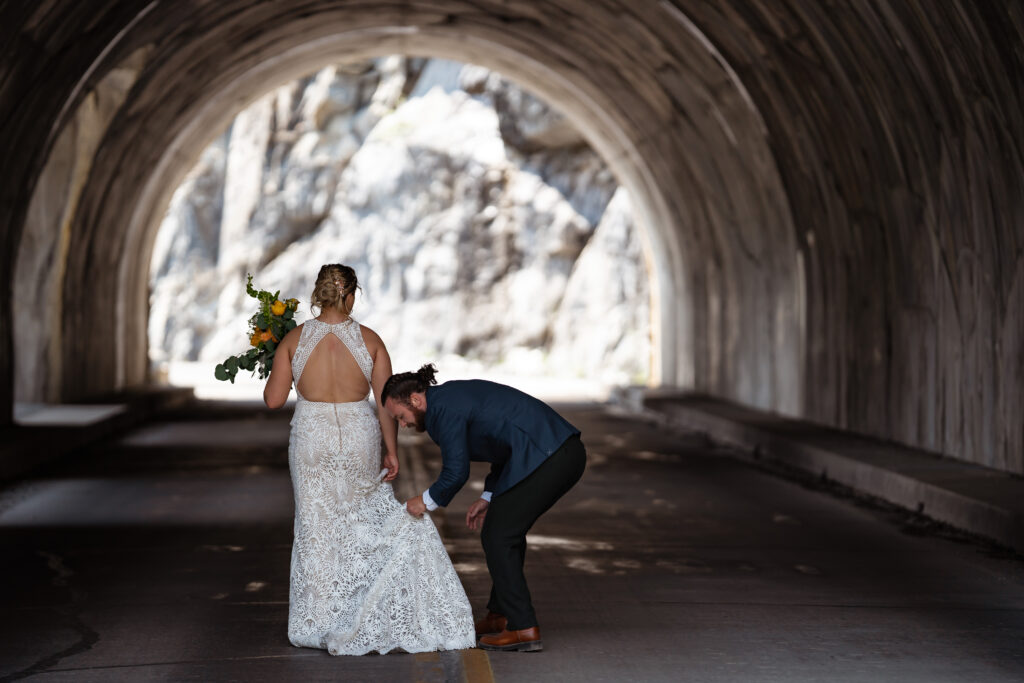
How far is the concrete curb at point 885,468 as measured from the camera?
429 inches

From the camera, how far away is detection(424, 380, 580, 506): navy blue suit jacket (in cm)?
679

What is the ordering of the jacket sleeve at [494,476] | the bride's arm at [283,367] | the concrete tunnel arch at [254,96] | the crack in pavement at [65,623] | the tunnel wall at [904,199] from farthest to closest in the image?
the concrete tunnel arch at [254,96] < the tunnel wall at [904,199] < the bride's arm at [283,367] < the jacket sleeve at [494,476] < the crack in pavement at [65,623]

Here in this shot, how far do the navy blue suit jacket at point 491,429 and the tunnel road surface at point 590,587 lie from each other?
2.87ft

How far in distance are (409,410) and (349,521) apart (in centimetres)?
75

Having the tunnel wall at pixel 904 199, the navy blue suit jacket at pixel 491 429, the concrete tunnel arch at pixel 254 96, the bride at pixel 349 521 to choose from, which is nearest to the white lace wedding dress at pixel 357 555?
the bride at pixel 349 521

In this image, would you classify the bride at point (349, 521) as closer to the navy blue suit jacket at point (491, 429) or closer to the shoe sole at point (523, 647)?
the shoe sole at point (523, 647)

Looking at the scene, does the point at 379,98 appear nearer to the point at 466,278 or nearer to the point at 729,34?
the point at 466,278

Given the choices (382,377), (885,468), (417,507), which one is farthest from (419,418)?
(885,468)

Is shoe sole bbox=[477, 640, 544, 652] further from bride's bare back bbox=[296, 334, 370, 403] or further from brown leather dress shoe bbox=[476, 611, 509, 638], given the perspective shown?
bride's bare back bbox=[296, 334, 370, 403]

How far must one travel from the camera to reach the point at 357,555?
7117 mm

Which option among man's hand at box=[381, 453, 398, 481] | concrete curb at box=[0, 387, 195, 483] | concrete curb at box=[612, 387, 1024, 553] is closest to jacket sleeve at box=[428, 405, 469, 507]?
man's hand at box=[381, 453, 398, 481]

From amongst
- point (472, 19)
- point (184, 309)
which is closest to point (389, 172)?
point (184, 309)

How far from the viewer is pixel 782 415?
20.6 m

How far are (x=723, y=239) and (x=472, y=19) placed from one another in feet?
16.9
